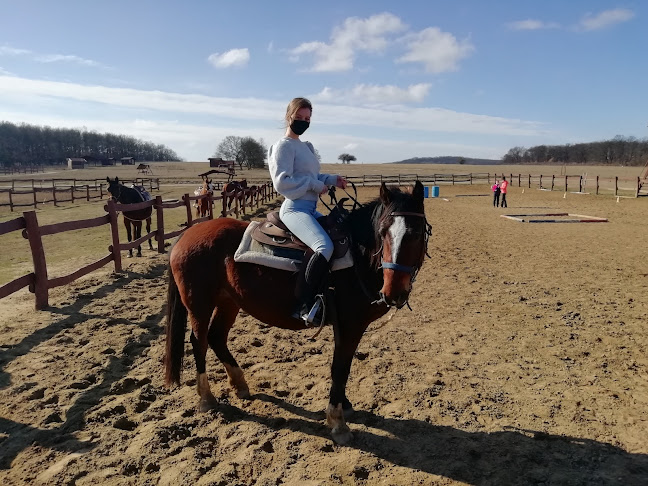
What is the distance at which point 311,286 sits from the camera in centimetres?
309

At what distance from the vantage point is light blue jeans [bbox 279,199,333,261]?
304 centimetres

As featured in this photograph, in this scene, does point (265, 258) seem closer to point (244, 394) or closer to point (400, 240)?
point (400, 240)

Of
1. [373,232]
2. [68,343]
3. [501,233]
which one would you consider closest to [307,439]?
[373,232]

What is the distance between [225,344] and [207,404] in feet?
1.84

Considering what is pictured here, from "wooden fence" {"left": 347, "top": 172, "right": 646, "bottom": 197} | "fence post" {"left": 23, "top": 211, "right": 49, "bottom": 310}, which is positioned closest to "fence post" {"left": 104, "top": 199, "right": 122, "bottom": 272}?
"fence post" {"left": 23, "top": 211, "right": 49, "bottom": 310}

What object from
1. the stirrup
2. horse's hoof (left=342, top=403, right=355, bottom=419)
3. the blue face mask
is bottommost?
horse's hoof (left=342, top=403, right=355, bottom=419)

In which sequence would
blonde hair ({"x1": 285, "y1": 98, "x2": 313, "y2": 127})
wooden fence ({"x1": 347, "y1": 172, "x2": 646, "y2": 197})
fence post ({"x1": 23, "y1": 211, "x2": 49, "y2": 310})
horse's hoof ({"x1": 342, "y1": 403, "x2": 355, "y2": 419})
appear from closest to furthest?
1. blonde hair ({"x1": 285, "y1": 98, "x2": 313, "y2": 127})
2. horse's hoof ({"x1": 342, "y1": 403, "x2": 355, "y2": 419})
3. fence post ({"x1": 23, "y1": 211, "x2": 49, "y2": 310})
4. wooden fence ({"x1": 347, "y1": 172, "x2": 646, "y2": 197})

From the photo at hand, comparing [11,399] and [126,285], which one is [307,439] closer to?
[11,399]

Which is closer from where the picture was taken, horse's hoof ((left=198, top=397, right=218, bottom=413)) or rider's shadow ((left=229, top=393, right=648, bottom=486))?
rider's shadow ((left=229, top=393, right=648, bottom=486))

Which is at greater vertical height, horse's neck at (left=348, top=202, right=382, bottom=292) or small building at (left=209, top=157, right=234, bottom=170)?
small building at (left=209, top=157, right=234, bottom=170)

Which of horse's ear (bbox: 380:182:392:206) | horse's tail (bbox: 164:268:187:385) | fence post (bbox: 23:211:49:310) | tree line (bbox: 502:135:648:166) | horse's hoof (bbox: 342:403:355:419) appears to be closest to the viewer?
horse's ear (bbox: 380:182:392:206)

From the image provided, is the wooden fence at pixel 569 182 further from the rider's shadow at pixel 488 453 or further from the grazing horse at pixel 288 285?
the rider's shadow at pixel 488 453

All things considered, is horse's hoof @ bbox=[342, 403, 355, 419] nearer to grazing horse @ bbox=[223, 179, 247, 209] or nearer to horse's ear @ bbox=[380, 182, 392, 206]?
horse's ear @ bbox=[380, 182, 392, 206]

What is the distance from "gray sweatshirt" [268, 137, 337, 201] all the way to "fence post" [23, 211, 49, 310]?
4.62 metres
